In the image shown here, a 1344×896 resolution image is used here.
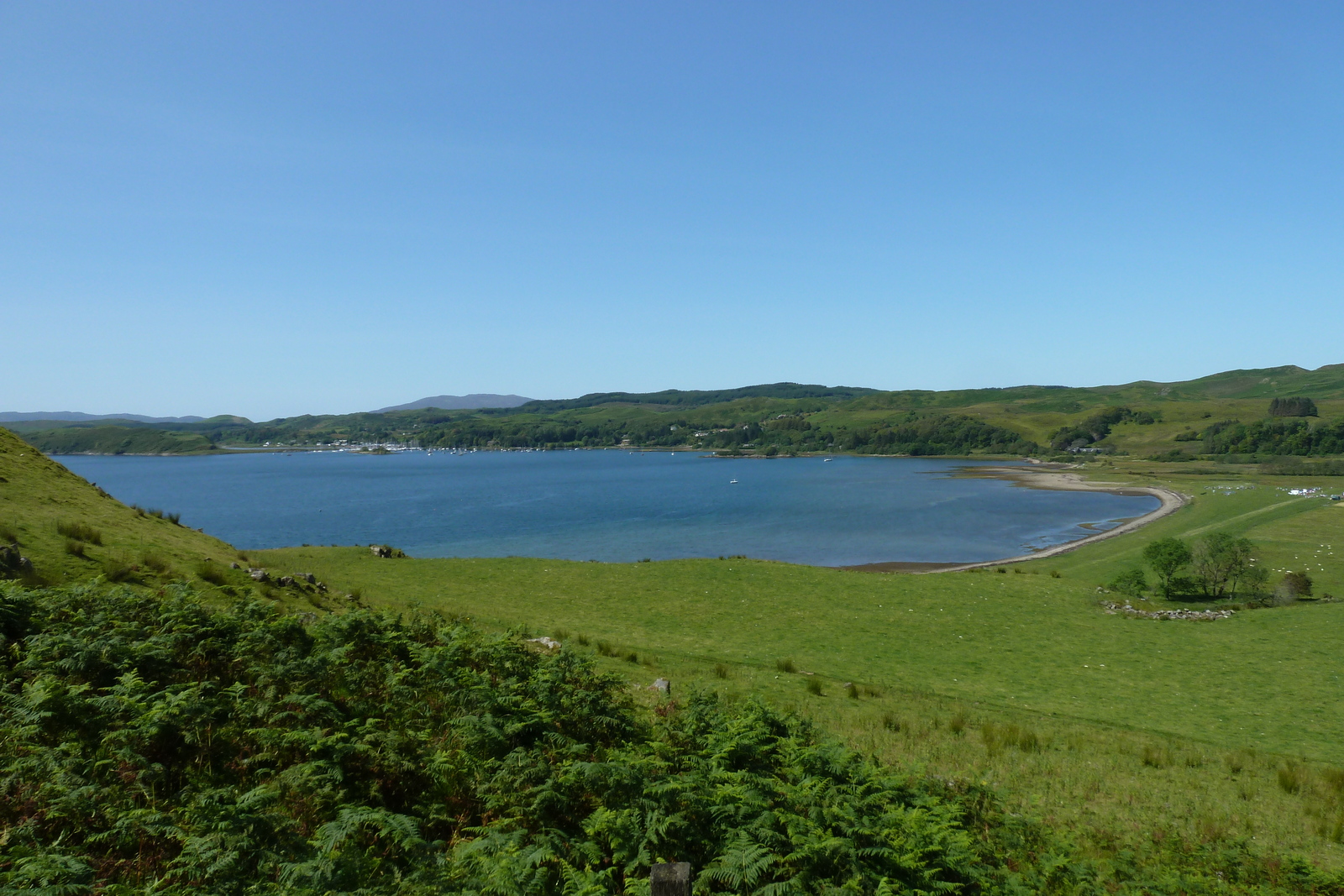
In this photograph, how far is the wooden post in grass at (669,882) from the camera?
16.6 feet

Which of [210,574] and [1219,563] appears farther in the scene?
[1219,563]

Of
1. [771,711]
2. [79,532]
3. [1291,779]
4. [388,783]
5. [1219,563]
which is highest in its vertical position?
[79,532]

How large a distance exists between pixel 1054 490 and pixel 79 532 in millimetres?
138198

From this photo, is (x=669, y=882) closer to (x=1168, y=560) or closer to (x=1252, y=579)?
(x=1168, y=560)

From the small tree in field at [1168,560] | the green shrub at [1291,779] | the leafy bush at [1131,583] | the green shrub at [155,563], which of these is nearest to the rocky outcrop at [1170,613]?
the leafy bush at [1131,583]

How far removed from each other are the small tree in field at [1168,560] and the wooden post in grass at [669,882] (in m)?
38.4

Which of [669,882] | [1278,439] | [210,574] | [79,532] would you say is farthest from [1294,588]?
[1278,439]

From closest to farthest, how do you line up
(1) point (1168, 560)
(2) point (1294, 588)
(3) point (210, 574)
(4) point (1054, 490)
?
(3) point (210, 574), (2) point (1294, 588), (1) point (1168, 560), (4) point (1054, 490)

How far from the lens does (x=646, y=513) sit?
9594 cm

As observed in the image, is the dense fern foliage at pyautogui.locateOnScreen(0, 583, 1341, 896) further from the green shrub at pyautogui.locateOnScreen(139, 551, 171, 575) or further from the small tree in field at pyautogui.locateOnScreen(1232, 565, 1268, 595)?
the small tree in field at pyautogui.locateOnScreen(1232, 565, 1268, 595)

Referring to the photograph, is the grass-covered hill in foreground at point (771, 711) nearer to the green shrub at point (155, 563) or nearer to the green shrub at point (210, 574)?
the green shrub at point (210, 574)

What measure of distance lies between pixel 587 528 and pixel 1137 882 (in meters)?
74.9

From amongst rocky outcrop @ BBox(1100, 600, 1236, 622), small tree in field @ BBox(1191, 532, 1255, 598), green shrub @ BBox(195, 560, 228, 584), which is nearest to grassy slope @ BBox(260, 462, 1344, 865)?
rocky outcrop @ BBox(1100, 600, 1236, 622)

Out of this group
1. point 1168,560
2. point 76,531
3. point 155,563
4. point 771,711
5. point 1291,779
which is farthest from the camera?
point 1168,560
